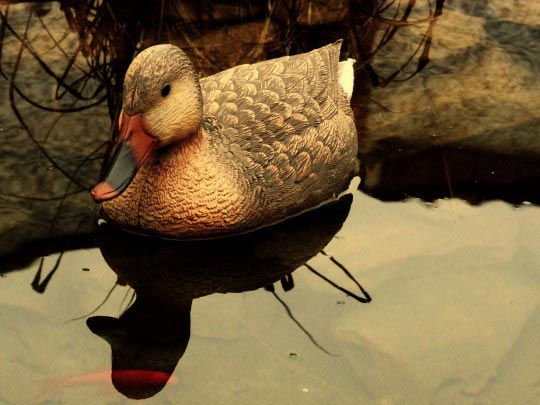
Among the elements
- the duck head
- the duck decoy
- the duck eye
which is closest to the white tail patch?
the duck decoy

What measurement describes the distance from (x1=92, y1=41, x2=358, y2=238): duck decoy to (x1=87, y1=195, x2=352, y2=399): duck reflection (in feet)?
0.31

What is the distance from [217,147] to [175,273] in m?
0.72

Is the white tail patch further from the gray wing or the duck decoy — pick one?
the duck decoy

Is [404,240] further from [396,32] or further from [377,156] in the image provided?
[396,32]

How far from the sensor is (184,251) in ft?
19.1

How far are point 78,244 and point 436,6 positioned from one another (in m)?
4.11

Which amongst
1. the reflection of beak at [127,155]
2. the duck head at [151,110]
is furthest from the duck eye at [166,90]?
the reflection of beak at [127,155]

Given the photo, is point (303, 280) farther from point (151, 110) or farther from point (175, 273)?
point (151, 110)

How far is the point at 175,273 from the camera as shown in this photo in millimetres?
5703

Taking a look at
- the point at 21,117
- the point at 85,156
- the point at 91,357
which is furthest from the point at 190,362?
the point at 21,117

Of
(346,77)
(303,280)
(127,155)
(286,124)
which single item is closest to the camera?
(127,155)

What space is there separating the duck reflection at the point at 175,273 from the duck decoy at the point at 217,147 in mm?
94

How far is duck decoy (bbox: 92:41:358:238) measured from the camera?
5398 mm

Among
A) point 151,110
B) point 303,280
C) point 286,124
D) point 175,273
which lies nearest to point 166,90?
point 151,110
